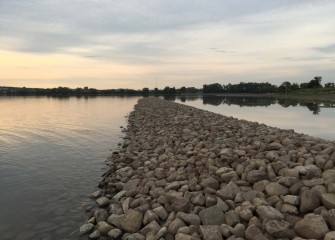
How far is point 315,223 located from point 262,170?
8.66ft

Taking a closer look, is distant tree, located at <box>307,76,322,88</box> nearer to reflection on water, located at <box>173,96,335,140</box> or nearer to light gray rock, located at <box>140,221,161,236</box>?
reflection on water, located at <box>173,96,335,140</box>

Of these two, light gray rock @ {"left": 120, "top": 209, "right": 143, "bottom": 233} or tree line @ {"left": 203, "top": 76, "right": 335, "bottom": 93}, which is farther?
tree line @ {"left": 203, "top": 76, "right": 335, "bottom": 93}

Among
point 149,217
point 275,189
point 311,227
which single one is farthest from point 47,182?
point 311,227

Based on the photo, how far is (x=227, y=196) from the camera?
762 cm

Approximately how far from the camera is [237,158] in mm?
9836

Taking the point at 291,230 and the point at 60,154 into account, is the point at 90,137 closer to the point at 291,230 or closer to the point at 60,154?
the point at 60,154

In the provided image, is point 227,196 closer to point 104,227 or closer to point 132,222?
point 132,222

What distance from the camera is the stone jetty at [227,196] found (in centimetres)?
629

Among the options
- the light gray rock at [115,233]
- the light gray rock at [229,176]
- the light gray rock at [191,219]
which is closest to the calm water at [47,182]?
the light gray rock at [115,233]

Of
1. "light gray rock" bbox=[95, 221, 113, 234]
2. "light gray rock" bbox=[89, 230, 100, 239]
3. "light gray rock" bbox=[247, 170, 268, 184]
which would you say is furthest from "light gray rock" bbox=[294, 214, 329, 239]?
"light gray rock" bbox=[89, 230, 100, 239]

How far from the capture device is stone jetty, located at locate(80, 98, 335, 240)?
20.6 feet

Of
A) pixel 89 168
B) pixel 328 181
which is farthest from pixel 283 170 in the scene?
pixel 89 168

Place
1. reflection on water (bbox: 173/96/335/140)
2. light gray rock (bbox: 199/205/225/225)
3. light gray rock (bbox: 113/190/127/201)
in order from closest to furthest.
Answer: light gray rock (bbox: 199/205/225/225) < light gray rock (bbox: 113/190/127/201) < reflection on water (bbox: 173/96/335/140)

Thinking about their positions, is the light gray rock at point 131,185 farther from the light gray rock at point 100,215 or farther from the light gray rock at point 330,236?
the light gray rock at point 330,236
